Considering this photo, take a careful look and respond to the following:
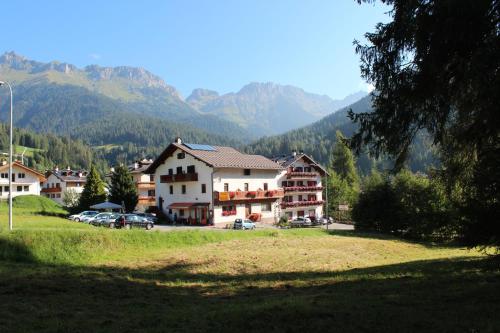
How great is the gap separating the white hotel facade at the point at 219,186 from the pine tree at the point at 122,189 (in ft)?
11.9

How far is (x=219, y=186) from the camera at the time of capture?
57.7 m

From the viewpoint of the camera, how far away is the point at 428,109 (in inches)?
502

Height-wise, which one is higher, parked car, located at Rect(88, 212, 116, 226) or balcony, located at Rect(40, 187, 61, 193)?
balcony, located at Rect(40, 187, 61, 193)

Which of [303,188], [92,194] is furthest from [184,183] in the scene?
[303,188]

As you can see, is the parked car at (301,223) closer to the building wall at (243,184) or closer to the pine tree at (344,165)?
the building wall at (243,184)

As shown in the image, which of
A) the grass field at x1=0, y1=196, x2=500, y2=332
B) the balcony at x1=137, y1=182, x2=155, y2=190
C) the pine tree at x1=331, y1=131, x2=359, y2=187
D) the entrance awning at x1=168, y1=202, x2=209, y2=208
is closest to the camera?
the grass field at x1=0, y1=196, x2=500, y2=332

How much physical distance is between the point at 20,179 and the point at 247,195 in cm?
5213

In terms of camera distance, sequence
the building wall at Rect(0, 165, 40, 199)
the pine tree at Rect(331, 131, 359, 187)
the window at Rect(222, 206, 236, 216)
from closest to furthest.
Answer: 1. the window at Rect(222, 206, 236, 216)
2. the building wall at Rect(0, 165, 40, 199)
3. the pine tree at Rect(331, 131, 359, 187)

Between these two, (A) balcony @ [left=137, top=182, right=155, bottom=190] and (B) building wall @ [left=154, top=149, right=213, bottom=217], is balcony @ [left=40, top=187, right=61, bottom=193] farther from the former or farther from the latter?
(B) building wall @ [left=154, top=149, right=213, bottom=217]

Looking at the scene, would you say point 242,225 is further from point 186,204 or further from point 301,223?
point 301,223

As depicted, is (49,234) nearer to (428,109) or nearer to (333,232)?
(428,109)

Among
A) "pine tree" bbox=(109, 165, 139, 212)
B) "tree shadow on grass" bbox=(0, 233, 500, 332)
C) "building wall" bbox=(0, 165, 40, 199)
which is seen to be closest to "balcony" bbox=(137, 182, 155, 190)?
"pine tree" bbox=(109, 165, 139, 212)

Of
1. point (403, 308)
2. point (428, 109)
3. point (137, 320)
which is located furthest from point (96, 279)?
point (428, 109)

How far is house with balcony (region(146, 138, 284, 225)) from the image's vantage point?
5709 cm
